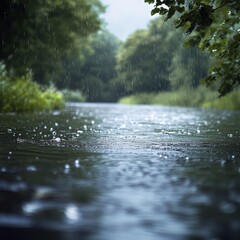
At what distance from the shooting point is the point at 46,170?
6.23m

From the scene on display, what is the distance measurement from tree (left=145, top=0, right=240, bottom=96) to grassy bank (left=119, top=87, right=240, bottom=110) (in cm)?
3091

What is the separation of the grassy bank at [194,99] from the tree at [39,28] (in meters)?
13.3

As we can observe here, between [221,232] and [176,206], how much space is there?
2.72ft

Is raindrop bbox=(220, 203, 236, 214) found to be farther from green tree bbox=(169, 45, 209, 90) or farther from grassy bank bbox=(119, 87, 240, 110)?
green tree bbox=(169, 45, 209, 90)

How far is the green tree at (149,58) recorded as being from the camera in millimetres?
84812

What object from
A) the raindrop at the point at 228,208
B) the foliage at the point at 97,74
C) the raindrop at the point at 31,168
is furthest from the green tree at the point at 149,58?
the raindrop at the point at 228,208

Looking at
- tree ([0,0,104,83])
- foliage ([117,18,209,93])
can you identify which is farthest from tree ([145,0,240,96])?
foliage ([117,18,209,93])

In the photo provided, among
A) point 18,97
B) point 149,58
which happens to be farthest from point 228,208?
point 149,58

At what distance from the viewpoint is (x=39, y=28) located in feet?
97.0

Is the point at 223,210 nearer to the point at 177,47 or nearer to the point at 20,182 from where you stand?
the point at 20,182

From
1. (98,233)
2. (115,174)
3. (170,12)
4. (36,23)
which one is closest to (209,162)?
(115,174)

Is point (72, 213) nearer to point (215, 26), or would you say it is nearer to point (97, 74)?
point (215, 26)

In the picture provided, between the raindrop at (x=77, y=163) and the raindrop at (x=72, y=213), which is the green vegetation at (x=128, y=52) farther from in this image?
the raindrop at (x=72, y=213)

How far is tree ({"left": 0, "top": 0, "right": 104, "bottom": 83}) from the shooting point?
26016 mm
